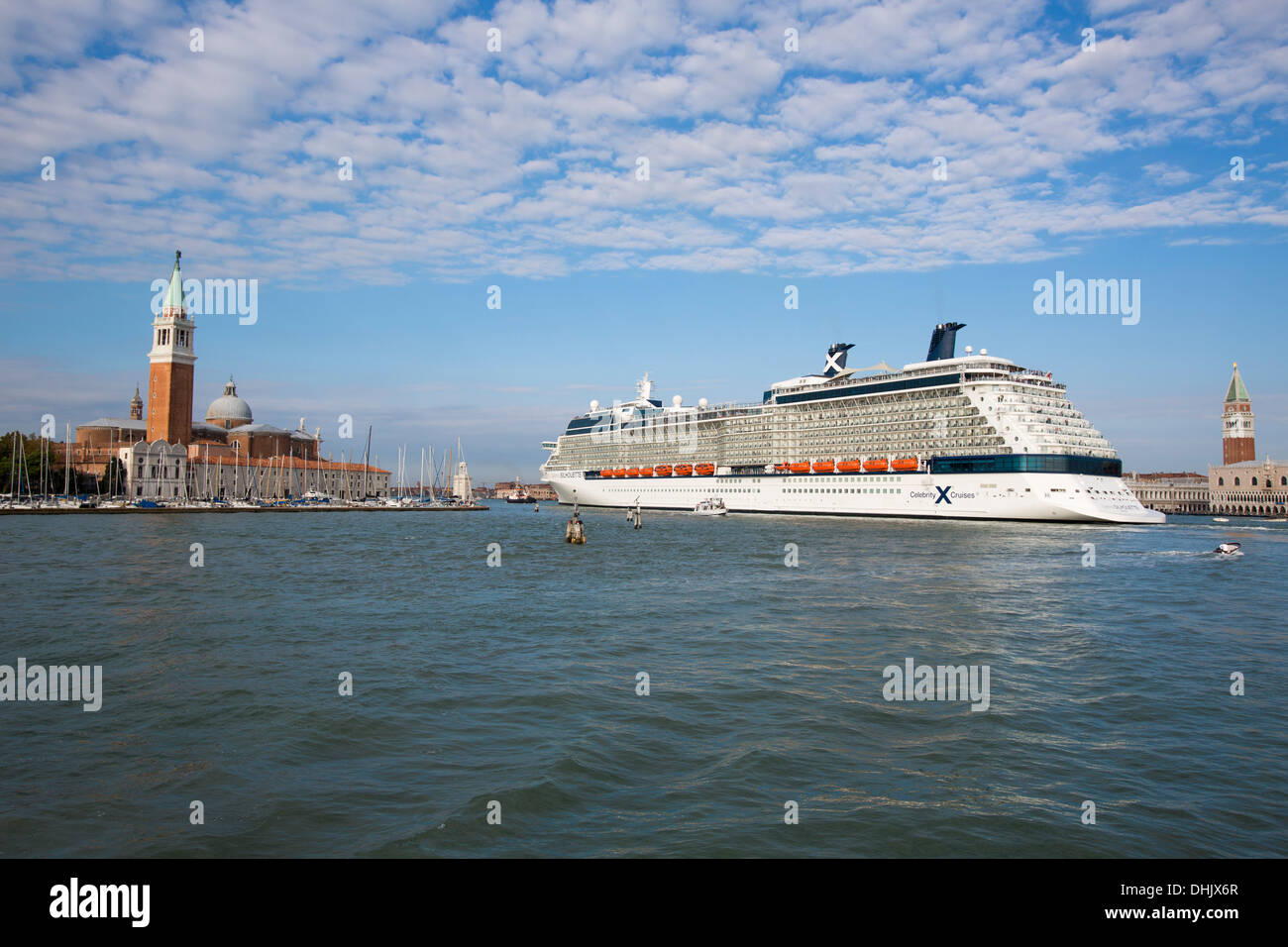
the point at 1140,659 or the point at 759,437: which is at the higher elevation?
the point at 759,437

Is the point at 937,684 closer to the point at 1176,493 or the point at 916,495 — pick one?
the point at 916,495

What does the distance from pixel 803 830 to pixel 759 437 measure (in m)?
78.0

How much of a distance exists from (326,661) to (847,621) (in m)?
11.8

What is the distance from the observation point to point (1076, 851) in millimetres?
7004

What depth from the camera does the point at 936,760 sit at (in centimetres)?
934

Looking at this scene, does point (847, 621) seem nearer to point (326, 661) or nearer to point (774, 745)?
point (774, 745)

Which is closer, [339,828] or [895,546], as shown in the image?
[339,828]

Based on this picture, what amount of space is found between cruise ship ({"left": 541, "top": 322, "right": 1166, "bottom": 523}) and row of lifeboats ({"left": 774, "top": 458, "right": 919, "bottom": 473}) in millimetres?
138

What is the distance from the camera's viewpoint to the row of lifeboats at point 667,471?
89.3 meters

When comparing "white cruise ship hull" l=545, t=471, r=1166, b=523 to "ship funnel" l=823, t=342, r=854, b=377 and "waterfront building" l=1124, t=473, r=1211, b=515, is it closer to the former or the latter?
"ship funnel" l=823, t=342, r=854, b=377

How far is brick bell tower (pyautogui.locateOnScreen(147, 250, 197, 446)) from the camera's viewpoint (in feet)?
381
